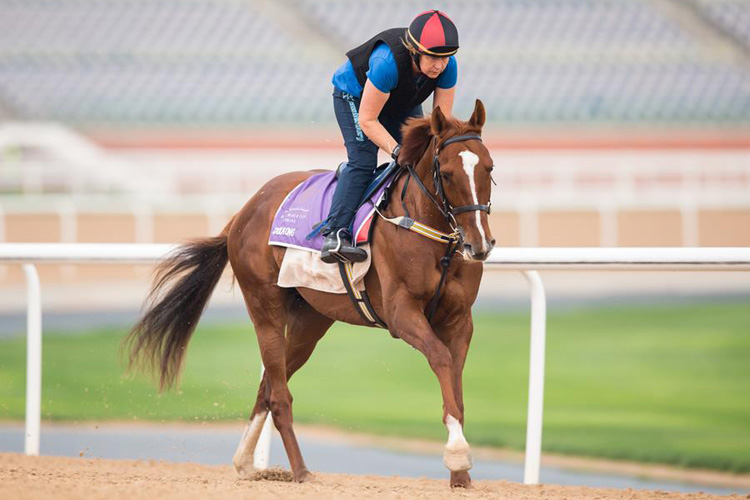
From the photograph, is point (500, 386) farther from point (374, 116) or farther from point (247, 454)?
point (374, 116)

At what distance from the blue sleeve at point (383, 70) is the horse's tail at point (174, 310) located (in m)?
1.36

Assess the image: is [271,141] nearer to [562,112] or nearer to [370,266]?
[562,112]

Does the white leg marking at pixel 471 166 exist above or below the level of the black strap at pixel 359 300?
above

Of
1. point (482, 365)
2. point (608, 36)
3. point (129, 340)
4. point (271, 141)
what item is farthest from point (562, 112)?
point (129, 340)

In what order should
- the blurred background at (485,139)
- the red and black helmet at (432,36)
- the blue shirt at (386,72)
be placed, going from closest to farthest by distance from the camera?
the red and black helmet at (432,36), the blue shirt at (386,72), the blurred background at (485,139)

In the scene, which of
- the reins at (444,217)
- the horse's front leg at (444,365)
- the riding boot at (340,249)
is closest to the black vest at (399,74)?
the reins at (444,217)

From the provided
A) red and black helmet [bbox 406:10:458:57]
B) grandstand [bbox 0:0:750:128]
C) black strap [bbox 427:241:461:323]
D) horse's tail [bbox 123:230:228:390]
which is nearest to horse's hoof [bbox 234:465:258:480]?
horse's tail [bbox 123:230:228:390]

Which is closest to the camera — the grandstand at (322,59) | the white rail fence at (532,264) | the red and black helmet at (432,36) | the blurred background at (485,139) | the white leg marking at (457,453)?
the white leg marking at (457,453)

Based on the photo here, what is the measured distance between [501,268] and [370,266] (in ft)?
2.13

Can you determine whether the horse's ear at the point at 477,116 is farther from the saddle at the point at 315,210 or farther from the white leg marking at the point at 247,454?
the white leg marking at the point at 247,454

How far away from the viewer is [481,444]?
7117 mm

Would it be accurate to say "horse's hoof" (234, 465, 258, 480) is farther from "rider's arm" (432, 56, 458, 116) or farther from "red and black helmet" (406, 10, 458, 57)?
"red and black helmet" (406, 10, 458, 57)

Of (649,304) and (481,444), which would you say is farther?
(649,304)

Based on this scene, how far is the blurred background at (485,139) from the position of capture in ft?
37.6
